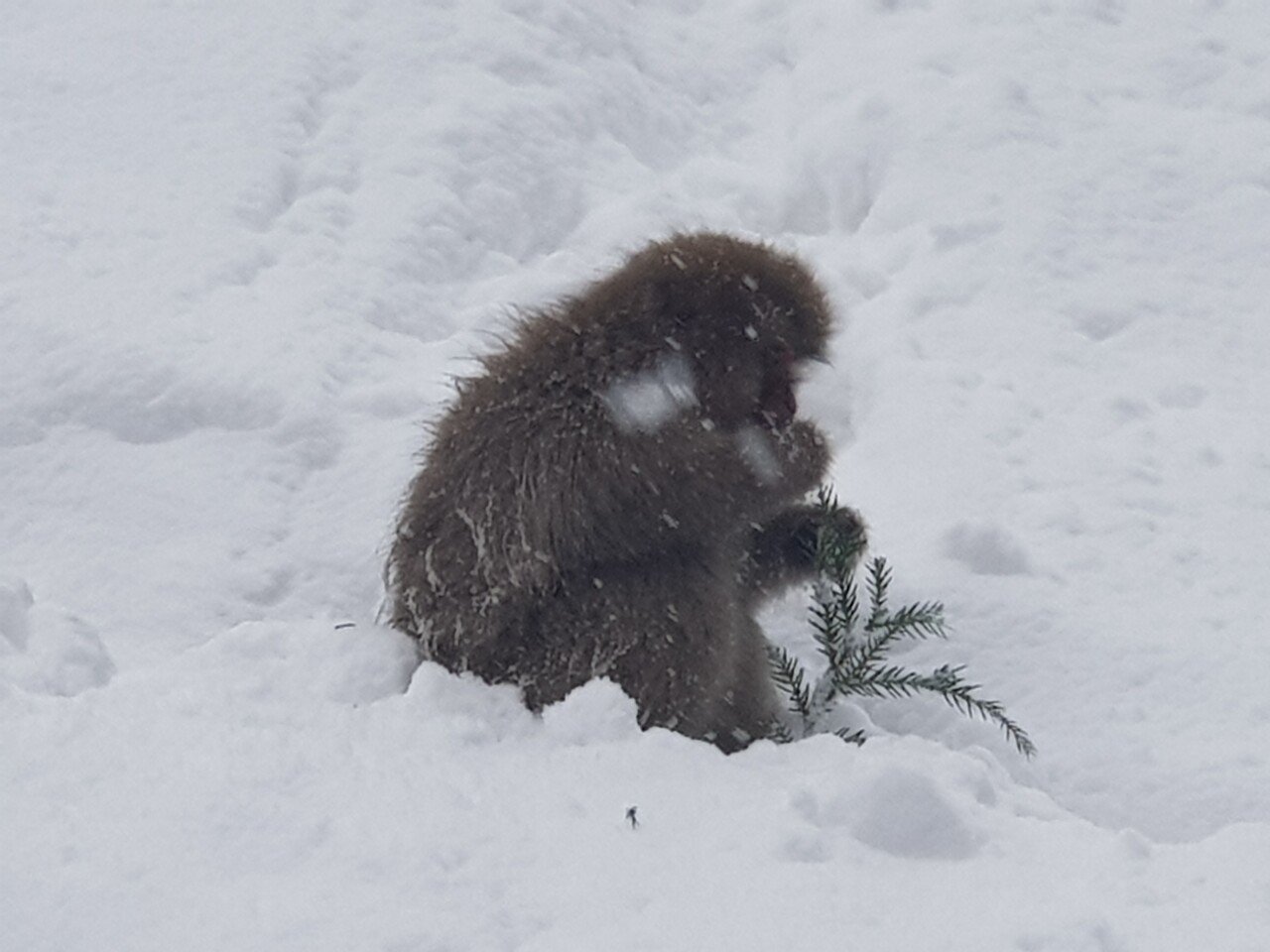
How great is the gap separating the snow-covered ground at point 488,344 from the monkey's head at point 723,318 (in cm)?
82

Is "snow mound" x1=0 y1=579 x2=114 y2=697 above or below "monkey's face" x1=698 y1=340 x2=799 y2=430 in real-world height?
below

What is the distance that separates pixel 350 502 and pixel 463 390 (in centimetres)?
122

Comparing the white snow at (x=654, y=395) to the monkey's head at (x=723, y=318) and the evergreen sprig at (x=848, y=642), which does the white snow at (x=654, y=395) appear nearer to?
the monkey's head at (x=723, y=318)

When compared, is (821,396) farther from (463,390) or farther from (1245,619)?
(463,390)

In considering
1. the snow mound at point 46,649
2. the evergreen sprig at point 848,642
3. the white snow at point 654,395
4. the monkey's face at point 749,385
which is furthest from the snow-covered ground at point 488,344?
the monkey's face at point 749,385

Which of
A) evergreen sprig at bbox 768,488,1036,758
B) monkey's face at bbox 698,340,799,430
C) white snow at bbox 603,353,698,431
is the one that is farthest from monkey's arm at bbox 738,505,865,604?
white snow at bbox 603,353,698,431

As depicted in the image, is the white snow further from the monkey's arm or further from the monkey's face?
the monkey's arm

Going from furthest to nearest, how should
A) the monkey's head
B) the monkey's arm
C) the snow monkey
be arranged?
the monkey's arm < the monkey's head < the snow monkey

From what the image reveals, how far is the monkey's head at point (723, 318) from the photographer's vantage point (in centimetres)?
377

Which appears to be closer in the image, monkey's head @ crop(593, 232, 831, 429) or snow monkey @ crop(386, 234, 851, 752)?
snow monkey @ crop(386, 234, 851, 752)

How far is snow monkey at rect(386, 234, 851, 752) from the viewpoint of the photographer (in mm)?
3619

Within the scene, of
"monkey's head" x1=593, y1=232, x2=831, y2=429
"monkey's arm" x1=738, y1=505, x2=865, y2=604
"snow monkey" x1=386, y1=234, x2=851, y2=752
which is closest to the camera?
"snow monkey" x1=386, y1=234, x2=851, y2=752

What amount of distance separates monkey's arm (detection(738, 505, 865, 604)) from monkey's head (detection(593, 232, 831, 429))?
276 mm

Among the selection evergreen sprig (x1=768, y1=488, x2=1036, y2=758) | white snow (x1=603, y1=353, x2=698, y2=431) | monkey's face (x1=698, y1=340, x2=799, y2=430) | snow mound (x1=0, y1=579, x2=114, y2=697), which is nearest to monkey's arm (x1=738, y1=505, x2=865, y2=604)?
evergreen sprig (x1=768, y1=488, x2=1036, y2=758)
